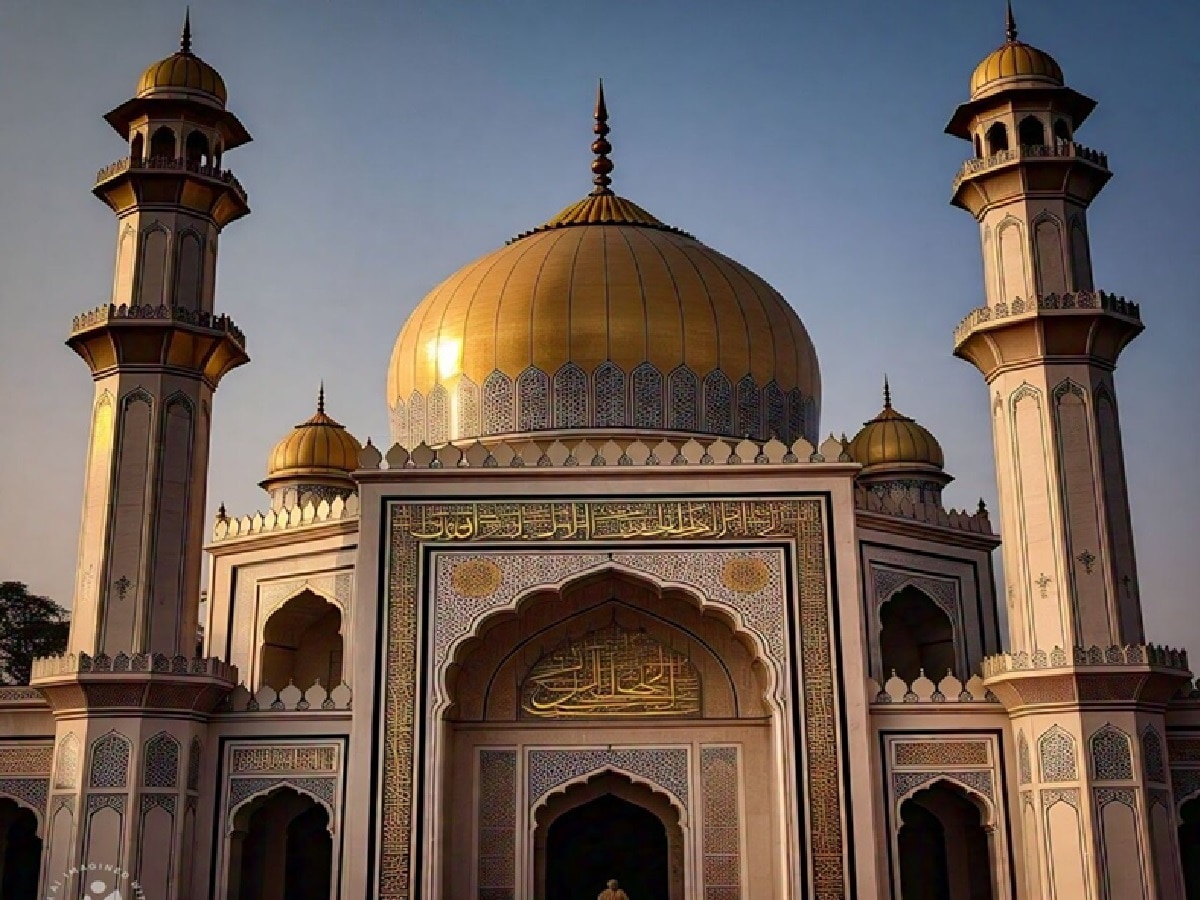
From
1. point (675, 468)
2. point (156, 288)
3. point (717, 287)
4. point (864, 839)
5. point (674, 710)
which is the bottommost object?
point (864, 839)

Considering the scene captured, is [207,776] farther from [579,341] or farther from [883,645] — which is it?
[883,645]

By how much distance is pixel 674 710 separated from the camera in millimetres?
11109

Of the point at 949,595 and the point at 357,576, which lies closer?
the point at 357,576

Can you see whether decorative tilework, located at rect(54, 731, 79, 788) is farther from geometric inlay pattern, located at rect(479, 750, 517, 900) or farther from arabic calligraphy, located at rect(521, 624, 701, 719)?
arabic calligraphy, located at rect(521, 624, 701, 719)

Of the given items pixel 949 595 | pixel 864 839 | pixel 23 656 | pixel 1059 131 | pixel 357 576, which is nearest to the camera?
pixel 864 839

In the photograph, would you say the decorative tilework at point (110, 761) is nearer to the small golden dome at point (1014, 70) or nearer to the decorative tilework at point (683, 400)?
the decorative tilework at point (683, 400)

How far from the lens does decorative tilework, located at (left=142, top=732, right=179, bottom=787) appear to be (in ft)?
32.7

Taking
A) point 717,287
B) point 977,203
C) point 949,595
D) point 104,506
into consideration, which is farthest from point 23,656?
point 977,203

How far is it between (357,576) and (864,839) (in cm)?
399

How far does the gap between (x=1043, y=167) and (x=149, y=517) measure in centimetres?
704

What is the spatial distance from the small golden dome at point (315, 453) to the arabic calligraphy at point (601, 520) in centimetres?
353

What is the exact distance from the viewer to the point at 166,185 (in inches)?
446

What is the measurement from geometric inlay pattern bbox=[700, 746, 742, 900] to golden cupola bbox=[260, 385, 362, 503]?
16.2 feet

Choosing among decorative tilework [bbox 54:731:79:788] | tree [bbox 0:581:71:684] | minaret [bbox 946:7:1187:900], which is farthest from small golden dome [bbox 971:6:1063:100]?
tree [bbox 0:581:71:684]
